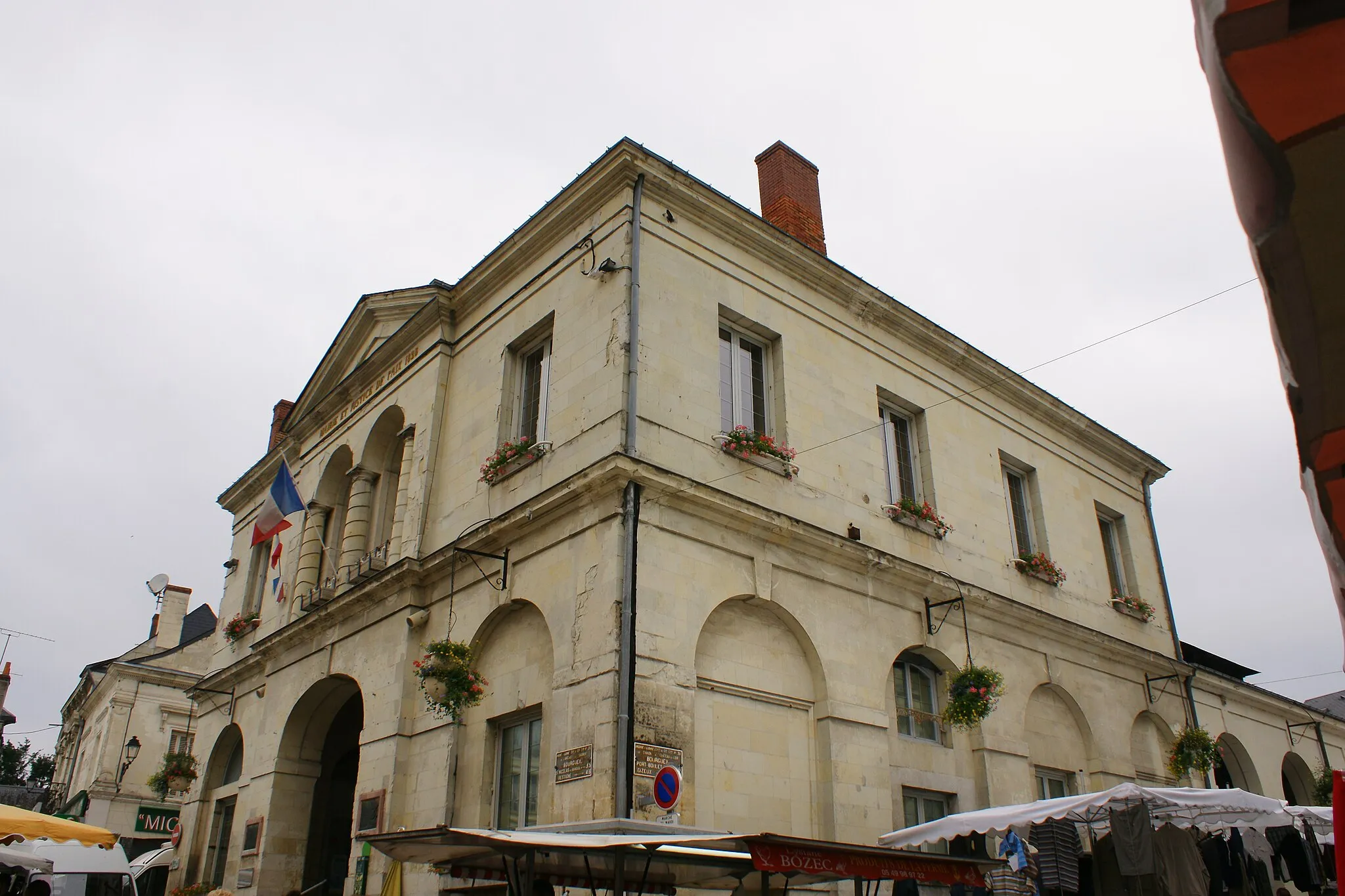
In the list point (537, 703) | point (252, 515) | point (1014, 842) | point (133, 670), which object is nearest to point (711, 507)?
point (537, 703)

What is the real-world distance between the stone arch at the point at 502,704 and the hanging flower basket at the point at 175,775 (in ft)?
32.6

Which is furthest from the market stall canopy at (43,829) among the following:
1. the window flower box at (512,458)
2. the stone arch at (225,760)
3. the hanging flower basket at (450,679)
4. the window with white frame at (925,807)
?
the window with white frame at (925,807)

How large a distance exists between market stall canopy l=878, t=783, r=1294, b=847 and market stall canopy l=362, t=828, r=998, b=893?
1091 mm

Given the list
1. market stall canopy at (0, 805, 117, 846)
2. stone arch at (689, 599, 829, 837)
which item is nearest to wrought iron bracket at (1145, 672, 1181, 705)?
stone arch at (689, 599, 829, 837)

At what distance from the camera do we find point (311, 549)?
18.4 m

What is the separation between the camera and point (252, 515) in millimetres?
23422

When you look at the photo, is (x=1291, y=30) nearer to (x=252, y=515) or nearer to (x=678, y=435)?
(x=678, y=435)

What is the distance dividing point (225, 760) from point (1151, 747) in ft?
56.8

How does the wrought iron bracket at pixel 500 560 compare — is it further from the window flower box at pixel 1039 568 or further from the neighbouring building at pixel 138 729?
the neighbouring building at pixel 138 729

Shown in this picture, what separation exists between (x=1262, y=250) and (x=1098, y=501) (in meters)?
20.4

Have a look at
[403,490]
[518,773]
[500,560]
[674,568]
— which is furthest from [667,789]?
[403,490]

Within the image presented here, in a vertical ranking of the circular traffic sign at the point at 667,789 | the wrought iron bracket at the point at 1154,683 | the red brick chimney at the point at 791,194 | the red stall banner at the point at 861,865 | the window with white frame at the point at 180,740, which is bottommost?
the red stall banner at the point at 861,865

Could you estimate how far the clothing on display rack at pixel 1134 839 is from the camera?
1048 centimetres

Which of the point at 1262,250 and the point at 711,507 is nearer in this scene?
the point at 1262,250
